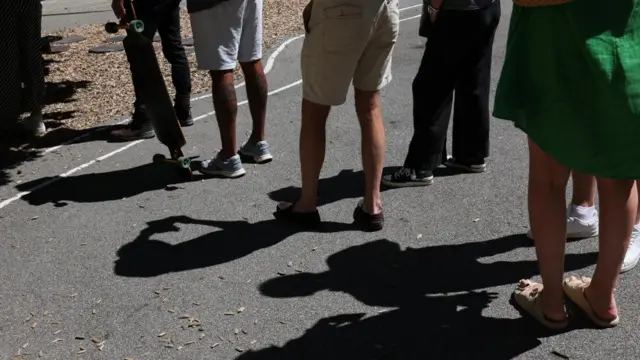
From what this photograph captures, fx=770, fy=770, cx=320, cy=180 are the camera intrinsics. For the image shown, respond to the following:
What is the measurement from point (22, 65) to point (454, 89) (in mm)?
3510

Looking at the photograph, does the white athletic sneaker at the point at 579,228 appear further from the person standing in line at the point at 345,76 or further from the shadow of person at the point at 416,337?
the person standing in line at the point at 345,76

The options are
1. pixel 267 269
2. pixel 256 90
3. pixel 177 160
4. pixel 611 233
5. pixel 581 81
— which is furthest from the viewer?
pixel 256 90

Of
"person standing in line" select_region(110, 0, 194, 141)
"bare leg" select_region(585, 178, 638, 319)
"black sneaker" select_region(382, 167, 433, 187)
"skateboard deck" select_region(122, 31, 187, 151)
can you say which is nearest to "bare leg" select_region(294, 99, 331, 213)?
"black sneaker" select_region(382, 167, 433, 187)

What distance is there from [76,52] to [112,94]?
220 cm

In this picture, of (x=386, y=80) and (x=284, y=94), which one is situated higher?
(x=386, y=80)

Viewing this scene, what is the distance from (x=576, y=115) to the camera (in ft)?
9.32

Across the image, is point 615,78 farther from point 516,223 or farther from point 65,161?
point 65,161

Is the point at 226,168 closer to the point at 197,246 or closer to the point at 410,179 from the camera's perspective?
the point at 197,246

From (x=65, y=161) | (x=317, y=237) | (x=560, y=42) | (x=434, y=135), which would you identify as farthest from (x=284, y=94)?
(x=560, y=42)

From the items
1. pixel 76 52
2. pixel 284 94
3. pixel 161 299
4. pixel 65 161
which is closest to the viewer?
pixel 161 299

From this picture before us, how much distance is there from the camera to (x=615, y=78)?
2744 millimetres

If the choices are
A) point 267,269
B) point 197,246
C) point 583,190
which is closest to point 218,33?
point 197,246

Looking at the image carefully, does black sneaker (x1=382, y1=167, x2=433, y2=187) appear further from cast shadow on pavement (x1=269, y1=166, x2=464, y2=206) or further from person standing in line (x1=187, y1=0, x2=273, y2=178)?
person standing in line (x1=187, y1=0, x2=273, y2=178)

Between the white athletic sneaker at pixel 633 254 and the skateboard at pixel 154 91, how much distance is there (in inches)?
105
